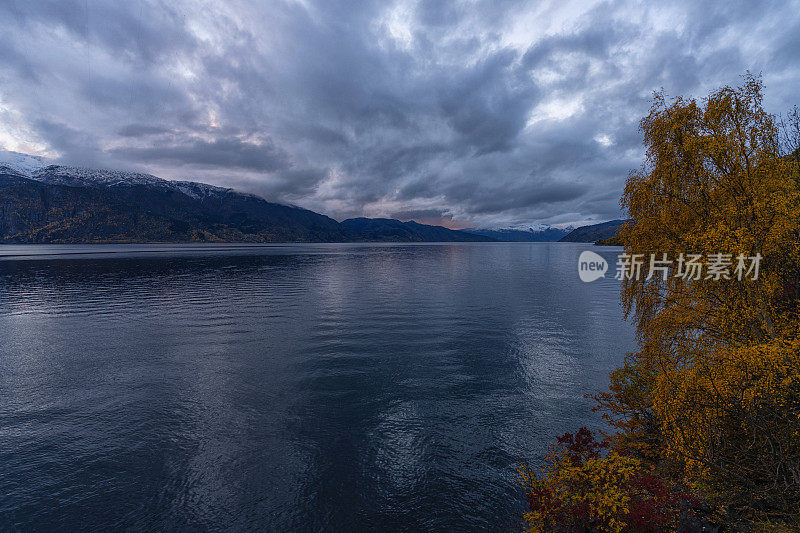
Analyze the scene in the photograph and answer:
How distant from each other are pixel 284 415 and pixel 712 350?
25.6m

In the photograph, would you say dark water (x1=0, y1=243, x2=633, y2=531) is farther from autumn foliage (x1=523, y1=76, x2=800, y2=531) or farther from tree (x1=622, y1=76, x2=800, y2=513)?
tree (x1=622, y1=76, x2=800, y2=513)

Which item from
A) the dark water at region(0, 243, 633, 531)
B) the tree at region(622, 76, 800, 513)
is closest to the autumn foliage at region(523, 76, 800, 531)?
the tree at region(622, 76, 800, 513)

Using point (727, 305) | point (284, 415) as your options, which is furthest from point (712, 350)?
point (284, 415)

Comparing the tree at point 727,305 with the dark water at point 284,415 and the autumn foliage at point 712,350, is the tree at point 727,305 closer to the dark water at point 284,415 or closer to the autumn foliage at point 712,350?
the autumn foliage at point 712,350

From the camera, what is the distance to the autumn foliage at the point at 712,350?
40.5 feet

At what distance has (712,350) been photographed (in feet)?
54.9

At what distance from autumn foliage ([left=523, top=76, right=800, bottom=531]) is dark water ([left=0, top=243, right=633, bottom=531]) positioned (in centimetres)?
495

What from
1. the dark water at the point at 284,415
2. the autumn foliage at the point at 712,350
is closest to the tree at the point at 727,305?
the autumn foliage at the point at 712,350

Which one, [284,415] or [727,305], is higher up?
[727,305]

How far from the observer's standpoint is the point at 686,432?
13648mm

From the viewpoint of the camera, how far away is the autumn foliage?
12.3 metres

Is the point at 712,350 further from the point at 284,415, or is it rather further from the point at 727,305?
the point at 284,415

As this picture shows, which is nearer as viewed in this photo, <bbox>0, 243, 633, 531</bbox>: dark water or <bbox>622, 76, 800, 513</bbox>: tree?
<bbox>622, 76, 800, 513</bbox>: tree

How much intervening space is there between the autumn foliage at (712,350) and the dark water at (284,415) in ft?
16.2
